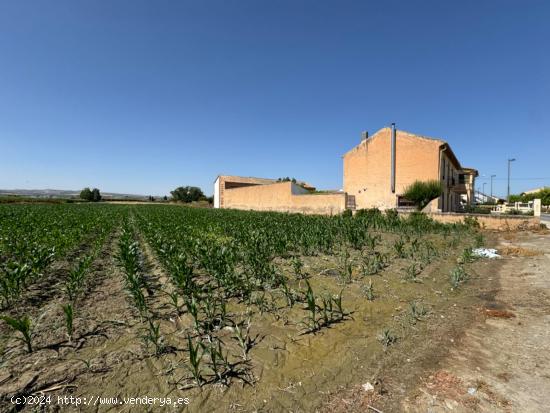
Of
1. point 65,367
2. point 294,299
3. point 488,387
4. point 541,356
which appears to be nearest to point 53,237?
point 65,367

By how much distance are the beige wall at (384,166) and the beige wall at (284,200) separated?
3.30 m

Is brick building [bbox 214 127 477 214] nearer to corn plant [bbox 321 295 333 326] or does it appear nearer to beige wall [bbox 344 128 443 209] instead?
beige wall [bbox 344 128 443 209]

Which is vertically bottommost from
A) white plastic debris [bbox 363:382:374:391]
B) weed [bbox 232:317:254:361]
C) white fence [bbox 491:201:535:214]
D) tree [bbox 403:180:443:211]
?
white plastic debris [bbox 363:382:374:391]

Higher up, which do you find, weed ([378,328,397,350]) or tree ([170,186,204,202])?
tree ([170,186,204,202])

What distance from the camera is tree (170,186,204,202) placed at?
9812 cm

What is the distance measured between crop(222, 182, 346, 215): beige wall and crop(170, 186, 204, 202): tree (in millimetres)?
53441

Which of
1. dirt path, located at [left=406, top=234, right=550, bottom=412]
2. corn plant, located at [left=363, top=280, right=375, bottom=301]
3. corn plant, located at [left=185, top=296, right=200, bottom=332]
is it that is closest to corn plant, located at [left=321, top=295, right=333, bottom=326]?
corn plant, located at [left=363, top=280, right=375, bottom=301]

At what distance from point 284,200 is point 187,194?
74496 millimetres

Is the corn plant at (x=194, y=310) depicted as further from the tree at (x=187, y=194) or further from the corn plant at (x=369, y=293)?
the tree at (x=187, y=194)

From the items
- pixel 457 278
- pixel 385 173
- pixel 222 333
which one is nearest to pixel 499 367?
pixel 457 278

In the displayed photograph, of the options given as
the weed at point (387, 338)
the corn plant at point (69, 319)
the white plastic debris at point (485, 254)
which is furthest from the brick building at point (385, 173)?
the corn plant at point (69, 319)

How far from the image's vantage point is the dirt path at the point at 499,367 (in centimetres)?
243

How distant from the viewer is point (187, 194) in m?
99.7

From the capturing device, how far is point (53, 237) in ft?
31.5
